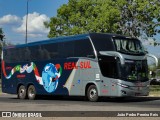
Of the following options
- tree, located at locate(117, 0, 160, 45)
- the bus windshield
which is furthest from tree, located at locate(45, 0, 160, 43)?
the bus windshield

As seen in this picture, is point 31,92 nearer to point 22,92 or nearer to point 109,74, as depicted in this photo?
point 22,92

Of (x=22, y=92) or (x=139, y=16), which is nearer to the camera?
(x=22, y=92)

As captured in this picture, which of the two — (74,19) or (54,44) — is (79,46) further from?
(74,19)

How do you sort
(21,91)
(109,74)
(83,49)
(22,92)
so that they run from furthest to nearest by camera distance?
(21,91) < (22,92) < (83,49) < (109,74)

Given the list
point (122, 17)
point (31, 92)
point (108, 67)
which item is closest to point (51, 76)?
point (31, 92)

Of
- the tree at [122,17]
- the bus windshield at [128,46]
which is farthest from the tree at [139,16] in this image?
the bus windshield at [128,46]

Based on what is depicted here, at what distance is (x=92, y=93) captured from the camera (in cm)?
2503

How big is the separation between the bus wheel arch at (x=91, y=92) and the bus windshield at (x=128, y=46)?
2596mm

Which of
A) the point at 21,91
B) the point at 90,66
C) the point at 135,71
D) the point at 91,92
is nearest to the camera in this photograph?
the point at 135,71

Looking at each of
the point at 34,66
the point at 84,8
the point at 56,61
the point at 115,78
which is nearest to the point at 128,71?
the point at 115,78

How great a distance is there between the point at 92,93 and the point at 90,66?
5.13 ft

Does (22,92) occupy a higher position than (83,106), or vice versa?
(22,92)

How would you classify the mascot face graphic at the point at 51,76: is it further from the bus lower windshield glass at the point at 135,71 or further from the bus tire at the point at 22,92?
the bus lower windshield glass at the point at 135,71

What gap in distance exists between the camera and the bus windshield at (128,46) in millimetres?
24359
